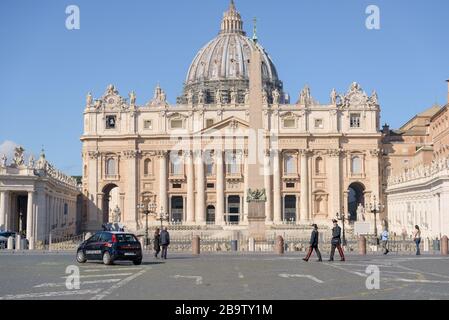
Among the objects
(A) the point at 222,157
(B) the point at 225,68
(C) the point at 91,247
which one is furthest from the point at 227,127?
(C) the point at 91,247

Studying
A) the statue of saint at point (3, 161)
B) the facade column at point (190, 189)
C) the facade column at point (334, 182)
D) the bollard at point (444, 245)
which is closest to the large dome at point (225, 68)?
the facade column at point (190, 189)

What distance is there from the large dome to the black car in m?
88.5

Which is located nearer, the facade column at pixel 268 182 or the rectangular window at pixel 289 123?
the facade column at pixel 268 182

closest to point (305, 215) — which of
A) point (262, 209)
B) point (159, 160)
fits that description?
point (159, 160)

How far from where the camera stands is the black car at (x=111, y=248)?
29.5m

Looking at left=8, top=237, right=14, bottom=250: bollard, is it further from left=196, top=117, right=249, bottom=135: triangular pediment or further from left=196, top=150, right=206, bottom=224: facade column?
left=196, top=117, right=249, bottom=135: triangular pediment

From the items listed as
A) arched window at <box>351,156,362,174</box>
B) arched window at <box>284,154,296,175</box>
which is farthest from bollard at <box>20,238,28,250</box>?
arched window at <box>351,156,362,174</box>

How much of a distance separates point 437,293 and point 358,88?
79752 millimetres

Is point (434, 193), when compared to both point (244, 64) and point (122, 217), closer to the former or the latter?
point (122, 217)

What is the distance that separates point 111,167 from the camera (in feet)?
314

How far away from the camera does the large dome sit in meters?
122

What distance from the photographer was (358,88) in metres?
95.2

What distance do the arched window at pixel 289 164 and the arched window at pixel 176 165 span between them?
1312 centimetres

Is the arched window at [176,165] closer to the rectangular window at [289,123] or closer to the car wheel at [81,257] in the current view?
the rectangular window at [289,123]
